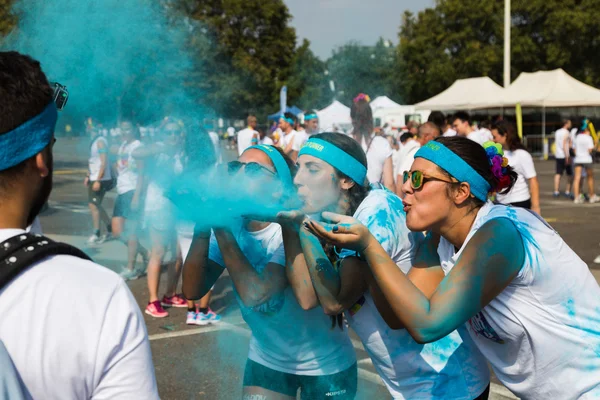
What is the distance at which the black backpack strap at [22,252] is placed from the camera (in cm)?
131

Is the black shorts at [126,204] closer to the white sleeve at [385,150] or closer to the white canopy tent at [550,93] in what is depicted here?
the white sleeve at [385,150]

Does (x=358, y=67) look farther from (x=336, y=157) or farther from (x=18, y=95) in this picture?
(x=18, y=95)

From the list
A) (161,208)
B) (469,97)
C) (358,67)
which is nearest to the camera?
(161,208)

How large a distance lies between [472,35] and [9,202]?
149ft

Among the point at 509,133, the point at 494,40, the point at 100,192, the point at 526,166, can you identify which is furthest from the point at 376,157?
the point at 494,40

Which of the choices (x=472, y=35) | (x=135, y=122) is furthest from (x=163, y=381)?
(x=472, y=35)

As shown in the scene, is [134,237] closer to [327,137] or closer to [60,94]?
[327,137]

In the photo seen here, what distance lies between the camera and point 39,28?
9.64 feet

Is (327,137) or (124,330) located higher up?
(327,137)

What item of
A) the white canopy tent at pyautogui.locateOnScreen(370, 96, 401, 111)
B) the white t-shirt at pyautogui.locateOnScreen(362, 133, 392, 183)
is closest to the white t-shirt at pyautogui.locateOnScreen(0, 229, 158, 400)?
the white t-shirt at pyautogui.locateOnScreen(362, 133, 392, 183)

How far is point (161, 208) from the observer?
5574 millimetres

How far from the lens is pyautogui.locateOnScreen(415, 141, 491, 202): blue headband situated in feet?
8.23

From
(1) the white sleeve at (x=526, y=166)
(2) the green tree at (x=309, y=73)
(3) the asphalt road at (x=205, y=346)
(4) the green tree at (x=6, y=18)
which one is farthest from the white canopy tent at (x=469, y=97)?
(4) the green tree at (x=6, y=18)

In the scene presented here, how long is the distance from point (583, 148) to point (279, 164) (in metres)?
13.6
